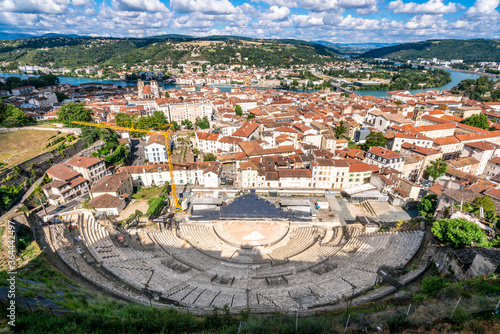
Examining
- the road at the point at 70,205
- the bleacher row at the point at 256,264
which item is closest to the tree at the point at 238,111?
the road at the point at 70,205

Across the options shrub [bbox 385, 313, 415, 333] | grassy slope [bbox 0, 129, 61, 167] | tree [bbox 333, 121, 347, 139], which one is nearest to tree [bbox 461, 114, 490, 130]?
tree [bbox 333, 121, 347, 139]

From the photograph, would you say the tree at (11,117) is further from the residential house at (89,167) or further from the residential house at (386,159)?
the residential house at (386,159)

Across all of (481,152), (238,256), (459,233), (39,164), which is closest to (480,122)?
(481,152)

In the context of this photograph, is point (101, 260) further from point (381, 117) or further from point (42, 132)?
point (381, 117)

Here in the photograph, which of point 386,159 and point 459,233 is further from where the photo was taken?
point 386,159

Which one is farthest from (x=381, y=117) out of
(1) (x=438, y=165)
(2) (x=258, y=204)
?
(2) (x=258, y=204)

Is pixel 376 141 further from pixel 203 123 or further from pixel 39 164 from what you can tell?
pixel 39 164

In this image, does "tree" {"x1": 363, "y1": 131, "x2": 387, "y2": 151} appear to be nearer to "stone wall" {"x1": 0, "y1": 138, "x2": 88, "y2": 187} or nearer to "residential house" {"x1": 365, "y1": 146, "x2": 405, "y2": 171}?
"residential house" {"x1": 365, "y1": 146, "x2": 405, "y2": 171}
